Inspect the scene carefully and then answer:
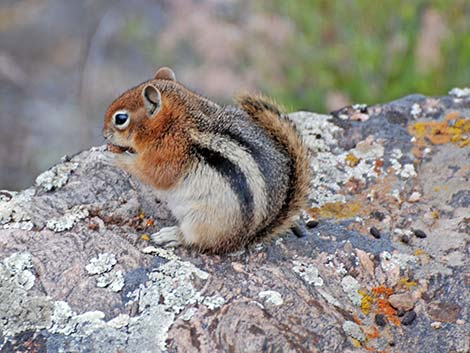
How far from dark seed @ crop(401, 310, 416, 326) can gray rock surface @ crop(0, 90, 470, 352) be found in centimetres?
2

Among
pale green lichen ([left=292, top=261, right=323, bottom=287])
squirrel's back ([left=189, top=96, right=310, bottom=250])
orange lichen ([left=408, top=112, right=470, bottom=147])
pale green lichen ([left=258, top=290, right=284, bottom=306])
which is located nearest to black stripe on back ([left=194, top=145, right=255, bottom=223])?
squirrel's back ([left=189, top=96, right=310, bottom=250])

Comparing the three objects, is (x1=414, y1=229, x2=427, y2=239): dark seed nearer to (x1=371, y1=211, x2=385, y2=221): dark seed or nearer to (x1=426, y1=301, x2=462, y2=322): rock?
(x1=371, y1=211, x2=385, y2=221): dark seed

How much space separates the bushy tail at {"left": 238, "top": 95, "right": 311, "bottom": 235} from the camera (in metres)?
3.81

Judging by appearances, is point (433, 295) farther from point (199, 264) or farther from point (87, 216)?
point (87, 216)

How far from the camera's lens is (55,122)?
338 inches

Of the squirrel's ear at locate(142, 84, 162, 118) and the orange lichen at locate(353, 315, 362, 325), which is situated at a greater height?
the squirrel's ear at locate(142, 84, 162, 118)

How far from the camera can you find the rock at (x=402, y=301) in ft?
11.4

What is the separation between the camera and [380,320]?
340cm

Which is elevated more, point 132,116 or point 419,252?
point 132,116

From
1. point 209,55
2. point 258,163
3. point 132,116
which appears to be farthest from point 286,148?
point 209,55

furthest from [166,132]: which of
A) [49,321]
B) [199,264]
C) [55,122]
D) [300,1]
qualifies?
[55,122]

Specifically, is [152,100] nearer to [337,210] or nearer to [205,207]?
[205,207]

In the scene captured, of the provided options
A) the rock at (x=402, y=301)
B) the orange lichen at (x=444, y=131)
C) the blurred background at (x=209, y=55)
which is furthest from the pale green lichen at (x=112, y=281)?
the orange lichen at (x=444, y=131)

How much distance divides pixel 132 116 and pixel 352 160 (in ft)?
4.12
